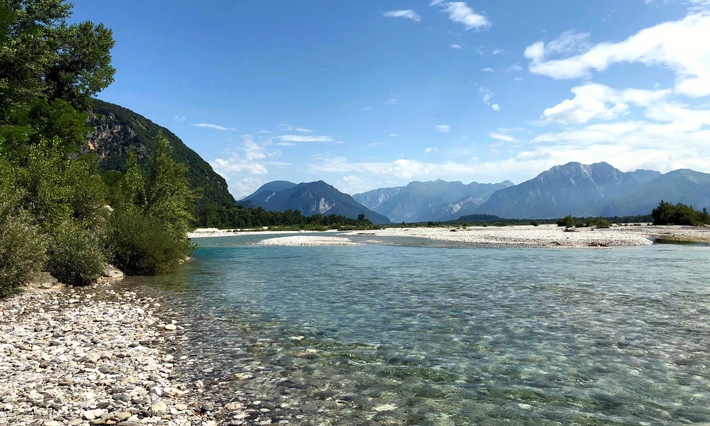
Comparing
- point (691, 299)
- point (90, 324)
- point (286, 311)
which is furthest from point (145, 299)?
point (691, 299)

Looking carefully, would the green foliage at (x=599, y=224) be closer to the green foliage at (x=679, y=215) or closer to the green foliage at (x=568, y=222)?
the green foliage at (x=568, y=222)

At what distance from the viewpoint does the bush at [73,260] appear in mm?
25141

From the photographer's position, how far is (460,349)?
13219mm

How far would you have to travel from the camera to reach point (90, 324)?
1523 cm

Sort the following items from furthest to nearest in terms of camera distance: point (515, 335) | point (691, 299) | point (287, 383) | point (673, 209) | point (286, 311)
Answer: point (673, 209)
point (691, 299)
point (286, 311)
point (515, 335)
point (287, 383)

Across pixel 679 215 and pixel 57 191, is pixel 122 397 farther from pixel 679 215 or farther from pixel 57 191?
pixel 679 215

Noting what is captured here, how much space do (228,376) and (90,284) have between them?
20.5 metres

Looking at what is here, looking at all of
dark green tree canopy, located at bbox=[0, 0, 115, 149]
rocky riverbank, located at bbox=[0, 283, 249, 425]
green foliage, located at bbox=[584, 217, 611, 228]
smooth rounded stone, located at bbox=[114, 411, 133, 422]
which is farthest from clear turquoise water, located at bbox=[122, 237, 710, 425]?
green foliage, located at bbox=[584, 217, 611, 228]

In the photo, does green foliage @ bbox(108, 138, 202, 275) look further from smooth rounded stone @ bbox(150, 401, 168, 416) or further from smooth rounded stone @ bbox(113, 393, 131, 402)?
smooth rounded stone @ bbox(150, 401, 168, 416)

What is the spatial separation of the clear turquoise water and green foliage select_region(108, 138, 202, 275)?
7923 mm

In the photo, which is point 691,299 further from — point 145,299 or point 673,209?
point 673,209

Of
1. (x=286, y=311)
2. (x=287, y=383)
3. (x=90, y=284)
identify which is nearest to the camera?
(x=287, y=383)

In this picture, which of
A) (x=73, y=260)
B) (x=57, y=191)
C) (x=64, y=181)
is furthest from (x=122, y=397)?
(x=64, y=181)

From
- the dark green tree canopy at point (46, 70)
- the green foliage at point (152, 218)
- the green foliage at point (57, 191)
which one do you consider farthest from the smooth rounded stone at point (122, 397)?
the dark green tree canopy at point (46, 70)
